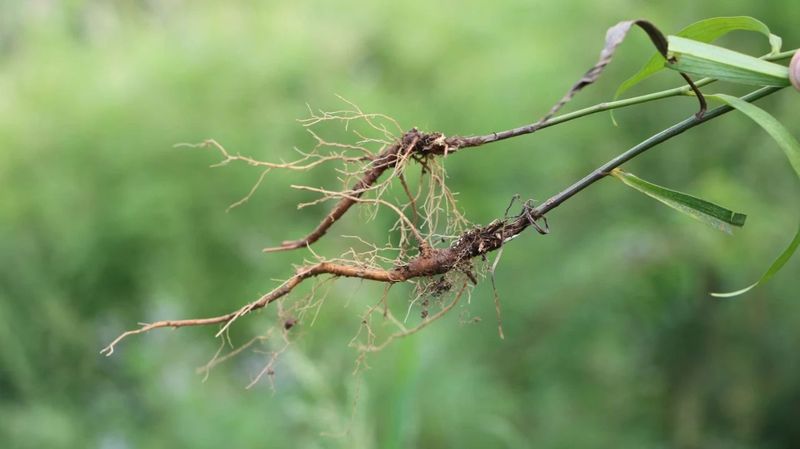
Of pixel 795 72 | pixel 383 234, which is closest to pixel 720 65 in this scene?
pixel 795 72

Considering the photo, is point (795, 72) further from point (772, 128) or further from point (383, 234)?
point (383, 234)

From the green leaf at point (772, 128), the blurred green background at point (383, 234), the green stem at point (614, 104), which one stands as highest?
the blurred green background at point (383, 234)

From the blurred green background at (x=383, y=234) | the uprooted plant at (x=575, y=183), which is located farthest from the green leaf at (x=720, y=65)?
the blurred green background at (x=383, y=234)

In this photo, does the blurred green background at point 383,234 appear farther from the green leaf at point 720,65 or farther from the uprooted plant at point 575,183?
the green leaf at point 720,65

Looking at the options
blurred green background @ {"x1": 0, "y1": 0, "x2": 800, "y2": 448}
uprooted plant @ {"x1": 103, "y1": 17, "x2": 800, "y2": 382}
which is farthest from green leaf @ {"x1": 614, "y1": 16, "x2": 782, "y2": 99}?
blurred green background @ {"x1": 0, "y1": 0, "x2": 800, "y2": 448}

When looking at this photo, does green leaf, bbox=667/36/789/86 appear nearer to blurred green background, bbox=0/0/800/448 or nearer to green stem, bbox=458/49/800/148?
green stem, bbox=458/49/800/148

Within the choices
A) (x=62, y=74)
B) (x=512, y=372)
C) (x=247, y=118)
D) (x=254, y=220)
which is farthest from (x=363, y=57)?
(x=512, y=372)
